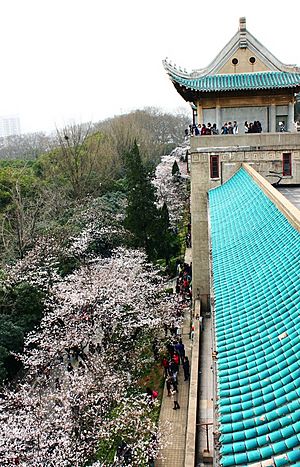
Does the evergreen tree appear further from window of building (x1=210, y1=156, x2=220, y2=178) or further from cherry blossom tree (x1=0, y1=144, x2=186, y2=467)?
window of building (x1=210, y1=156, x2=220, y2=178)

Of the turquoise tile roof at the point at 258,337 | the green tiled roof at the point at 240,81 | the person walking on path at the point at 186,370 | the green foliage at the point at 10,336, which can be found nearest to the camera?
the turquoise tile roof at the point at 258,337

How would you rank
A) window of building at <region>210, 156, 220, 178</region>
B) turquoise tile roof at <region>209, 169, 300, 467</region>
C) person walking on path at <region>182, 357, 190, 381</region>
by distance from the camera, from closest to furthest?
1. turquoise tile roof at <region>209, 169, 300, 467</region>
2. person walking on path at <region>182, 357, 190, 381</region>
3. window of building at <region>210, 156, 220, 178</region>

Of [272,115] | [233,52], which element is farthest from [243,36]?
[272,115]

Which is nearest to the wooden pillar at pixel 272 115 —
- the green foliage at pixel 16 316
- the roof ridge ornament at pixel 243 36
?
the roof ridge ornament at pixel 243 36

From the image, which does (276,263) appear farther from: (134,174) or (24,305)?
(134,174)

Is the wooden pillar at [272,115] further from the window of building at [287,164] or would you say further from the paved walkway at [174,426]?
the paved walkway at [174,426]

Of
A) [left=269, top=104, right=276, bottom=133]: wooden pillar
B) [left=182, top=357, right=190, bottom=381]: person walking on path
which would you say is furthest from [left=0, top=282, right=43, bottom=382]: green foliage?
[left=269, top=104, right=276, bottom=133]: wooden pillar

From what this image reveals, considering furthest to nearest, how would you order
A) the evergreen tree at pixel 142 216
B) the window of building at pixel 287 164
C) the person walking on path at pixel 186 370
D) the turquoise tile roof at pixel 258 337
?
the evergreen tree at pixel 142 216
the window of building at pixel 287 164
the person walking on path at pixel 186 370
the turquoise tile roof at pixel 258 337

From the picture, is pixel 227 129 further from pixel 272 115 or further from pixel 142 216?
pixel 142 216
